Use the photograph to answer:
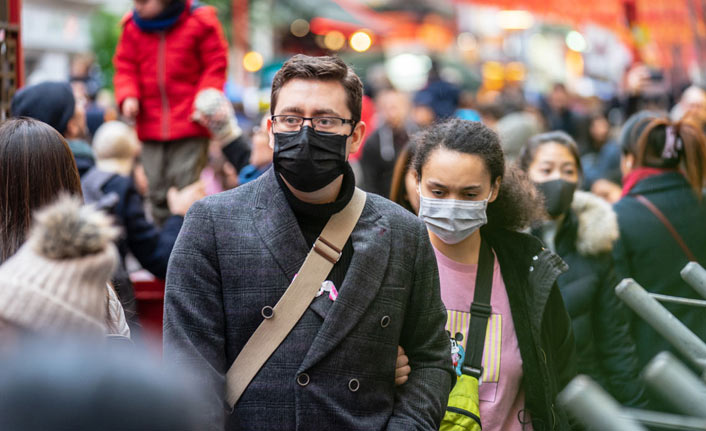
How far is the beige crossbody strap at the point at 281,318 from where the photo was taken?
300 centimetres

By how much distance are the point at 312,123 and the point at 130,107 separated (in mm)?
3669

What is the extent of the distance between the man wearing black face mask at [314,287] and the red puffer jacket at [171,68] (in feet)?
11.3

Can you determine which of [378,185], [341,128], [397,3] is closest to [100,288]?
[341,128]

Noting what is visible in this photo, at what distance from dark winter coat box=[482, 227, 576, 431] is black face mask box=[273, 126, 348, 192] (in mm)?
1174

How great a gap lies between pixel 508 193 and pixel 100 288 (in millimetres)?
2538

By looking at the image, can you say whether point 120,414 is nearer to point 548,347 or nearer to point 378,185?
point 548,347

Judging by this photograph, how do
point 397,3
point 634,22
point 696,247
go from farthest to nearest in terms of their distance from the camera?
point 397,3
point 634,22
point 696,247

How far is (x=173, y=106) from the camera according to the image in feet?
22.0

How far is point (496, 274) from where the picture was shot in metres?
4.03

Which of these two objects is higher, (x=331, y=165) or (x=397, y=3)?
(x=397, y=3)

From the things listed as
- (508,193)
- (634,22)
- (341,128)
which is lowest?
(508,193)

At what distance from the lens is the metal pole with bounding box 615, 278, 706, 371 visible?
2.86m

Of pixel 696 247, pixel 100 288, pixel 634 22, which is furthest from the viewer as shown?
pixel 634 22

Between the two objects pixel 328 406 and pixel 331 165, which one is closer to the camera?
pixel 328 406
